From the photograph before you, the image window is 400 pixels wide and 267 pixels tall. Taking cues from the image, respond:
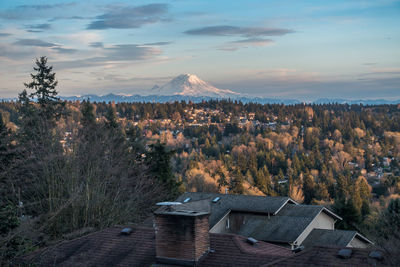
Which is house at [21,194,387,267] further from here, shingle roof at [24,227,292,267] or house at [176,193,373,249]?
house at [176,193,373,249]

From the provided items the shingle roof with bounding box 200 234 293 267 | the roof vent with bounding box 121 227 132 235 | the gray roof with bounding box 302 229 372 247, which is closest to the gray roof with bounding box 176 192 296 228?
the gray roof with bounding box 302 229 372 247

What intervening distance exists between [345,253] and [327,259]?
1.66 ft

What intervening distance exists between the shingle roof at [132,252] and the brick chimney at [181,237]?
482mm

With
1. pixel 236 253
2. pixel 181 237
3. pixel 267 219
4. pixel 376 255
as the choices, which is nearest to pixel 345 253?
pixel 376 255

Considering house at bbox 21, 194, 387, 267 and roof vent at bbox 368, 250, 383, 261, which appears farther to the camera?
house at bbox 21, 194, 387, 267

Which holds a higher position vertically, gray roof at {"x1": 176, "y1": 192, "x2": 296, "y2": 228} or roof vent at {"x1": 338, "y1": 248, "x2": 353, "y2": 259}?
roof vent at {"x1": 338, "y1": 248, "x2": 353, "y2": 259}

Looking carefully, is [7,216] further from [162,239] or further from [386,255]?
[386,255]

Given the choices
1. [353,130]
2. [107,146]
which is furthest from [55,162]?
[353,130]

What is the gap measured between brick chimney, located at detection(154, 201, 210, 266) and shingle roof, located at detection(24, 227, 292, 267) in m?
0.48

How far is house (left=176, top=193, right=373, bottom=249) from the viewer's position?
74.4 ft

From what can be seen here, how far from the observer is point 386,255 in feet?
35.9

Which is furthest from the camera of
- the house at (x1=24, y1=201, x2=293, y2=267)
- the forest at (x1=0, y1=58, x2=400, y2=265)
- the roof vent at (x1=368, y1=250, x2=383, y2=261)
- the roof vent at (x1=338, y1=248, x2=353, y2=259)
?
the forest at (x1=0, y1=58, x2=400, y2=265)

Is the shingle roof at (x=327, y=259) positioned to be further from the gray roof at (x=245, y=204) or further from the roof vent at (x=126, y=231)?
the gray roof at (x=245, y=204)

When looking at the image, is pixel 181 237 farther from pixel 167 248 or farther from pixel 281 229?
pixel 281 229
